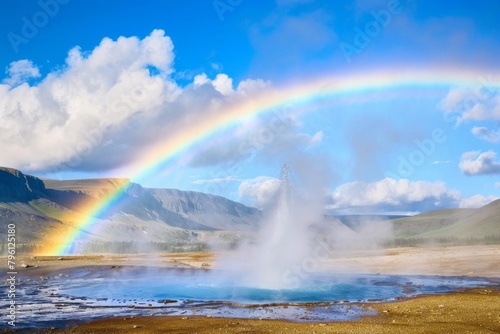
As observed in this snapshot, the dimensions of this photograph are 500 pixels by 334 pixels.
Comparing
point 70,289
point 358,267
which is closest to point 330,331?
point 70,289

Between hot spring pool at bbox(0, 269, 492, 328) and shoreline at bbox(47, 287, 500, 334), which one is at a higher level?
hot spring pool at bbox(0, 269, 492, 328)

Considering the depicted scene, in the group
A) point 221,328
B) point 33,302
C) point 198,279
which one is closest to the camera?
point 221,328

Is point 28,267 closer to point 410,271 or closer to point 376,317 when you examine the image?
point 410,271

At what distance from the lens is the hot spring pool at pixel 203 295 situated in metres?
25.6

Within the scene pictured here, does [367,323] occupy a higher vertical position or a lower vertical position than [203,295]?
lower

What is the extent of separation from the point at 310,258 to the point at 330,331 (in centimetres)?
3039

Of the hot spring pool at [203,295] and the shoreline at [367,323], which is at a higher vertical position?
the hot spring pool at [203,295]

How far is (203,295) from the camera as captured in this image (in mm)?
35156

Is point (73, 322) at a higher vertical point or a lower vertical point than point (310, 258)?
lower

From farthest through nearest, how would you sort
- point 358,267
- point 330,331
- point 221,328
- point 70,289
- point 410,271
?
point 358,267 < point 410,271 < point 70,289 < point 221,328 < point 330,331

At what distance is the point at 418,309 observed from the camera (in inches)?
989

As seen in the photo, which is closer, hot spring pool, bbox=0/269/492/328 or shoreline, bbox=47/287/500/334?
shoreline, bbox=47/287/500/334

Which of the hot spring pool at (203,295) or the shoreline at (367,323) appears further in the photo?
the hot spring pool at (203,295)

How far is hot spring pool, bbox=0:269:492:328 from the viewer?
25609mm
